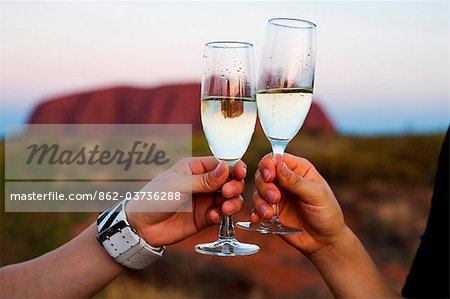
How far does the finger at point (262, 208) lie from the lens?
7.24 ft

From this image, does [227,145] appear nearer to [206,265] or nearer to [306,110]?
[306,110]

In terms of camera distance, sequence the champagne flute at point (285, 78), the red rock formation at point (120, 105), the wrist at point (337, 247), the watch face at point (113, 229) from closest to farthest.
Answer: the champagne flute at point (285, 78)
the watch face at point (113, 229)
the wrist at point (337, 247)
the red rock formation at point (120, 105)

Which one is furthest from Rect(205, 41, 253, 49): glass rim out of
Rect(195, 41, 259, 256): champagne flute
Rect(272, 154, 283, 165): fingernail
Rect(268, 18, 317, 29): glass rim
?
Rect(272, 154, 283, 165): fingernail

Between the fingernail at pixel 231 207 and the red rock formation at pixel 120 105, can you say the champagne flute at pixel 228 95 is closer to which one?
the fingernail at pixel 231 207

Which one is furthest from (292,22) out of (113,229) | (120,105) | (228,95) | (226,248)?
(120,105)

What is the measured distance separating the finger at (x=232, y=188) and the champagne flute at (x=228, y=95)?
0.37 feet

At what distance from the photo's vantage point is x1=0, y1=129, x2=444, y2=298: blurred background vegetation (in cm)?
1030

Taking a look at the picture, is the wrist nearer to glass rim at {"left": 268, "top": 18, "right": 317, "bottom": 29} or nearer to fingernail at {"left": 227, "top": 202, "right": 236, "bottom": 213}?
fingernail at {"left": 227, "top": 202, "right": 236, "bottom": 213}

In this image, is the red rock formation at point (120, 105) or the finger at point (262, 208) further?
the red rock formation at point (120, 105)

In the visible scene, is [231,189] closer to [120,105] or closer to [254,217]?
[254,217]

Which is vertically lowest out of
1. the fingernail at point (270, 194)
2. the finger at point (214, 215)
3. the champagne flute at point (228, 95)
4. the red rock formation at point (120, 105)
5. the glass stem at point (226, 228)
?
the red rock formation at point (120, 105)

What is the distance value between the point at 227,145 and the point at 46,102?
109 ft

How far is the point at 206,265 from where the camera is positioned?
10.9 meters

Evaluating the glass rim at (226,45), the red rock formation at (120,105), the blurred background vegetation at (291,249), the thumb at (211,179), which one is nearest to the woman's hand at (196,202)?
the thumb at (211,179)
